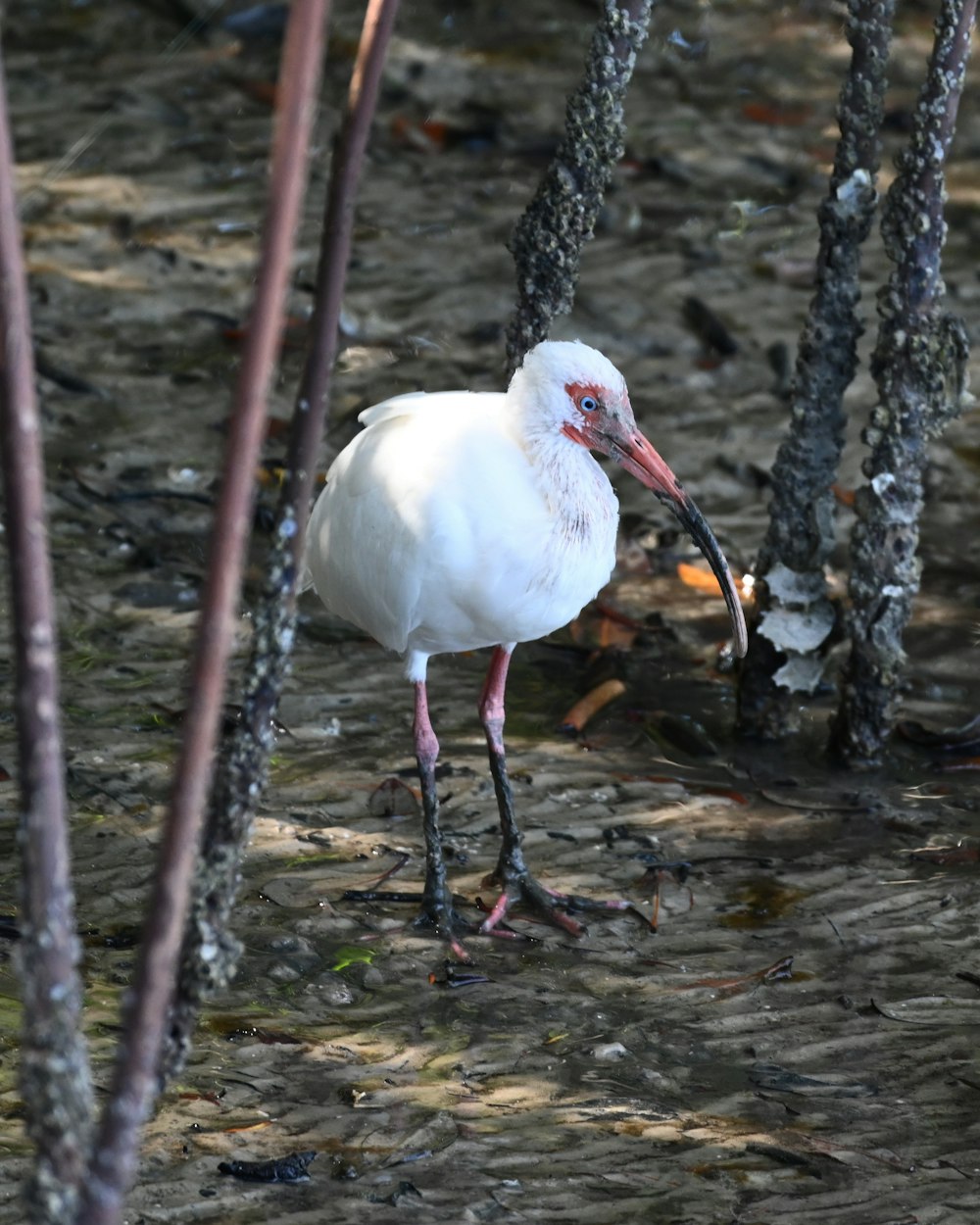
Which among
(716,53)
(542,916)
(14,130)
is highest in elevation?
(716,53)

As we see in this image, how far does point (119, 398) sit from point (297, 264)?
124 cm

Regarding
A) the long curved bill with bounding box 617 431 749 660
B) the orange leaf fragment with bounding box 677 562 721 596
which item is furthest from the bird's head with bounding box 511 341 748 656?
the orange leaf fragment with bounding box 677 562 721 596

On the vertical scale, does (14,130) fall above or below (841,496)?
above

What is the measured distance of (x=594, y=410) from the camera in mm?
3479

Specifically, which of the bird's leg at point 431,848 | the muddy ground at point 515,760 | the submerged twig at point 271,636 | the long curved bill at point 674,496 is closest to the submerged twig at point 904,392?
the muddy ground at point 515,760

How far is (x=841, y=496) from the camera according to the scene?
5.39m

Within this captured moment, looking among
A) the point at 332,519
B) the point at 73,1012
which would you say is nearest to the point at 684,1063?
the point at 332,519

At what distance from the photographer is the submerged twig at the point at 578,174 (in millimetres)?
3572

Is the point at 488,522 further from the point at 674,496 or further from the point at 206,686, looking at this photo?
the point at 206,686

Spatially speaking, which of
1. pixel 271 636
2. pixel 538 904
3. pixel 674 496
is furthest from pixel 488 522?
pixel 271 636

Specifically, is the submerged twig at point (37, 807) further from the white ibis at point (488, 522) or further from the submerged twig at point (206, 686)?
the white ibis at point (488, 522)

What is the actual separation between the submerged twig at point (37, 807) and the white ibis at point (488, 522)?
1.81 metres

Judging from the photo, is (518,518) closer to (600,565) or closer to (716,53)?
(600,565)

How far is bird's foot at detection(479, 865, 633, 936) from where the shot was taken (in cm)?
355
